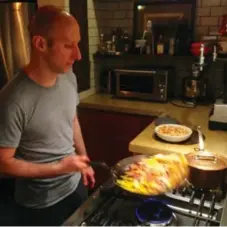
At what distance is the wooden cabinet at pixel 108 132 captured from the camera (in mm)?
2455

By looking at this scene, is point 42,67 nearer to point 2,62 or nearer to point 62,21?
point 62,21

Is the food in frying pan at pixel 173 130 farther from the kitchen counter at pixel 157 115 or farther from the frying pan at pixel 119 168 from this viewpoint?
the frying pan at pixel 119 168

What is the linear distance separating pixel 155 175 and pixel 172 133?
723mm

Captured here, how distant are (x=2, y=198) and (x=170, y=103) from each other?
1600 mm

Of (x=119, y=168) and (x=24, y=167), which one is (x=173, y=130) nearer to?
(x=119, y=168)

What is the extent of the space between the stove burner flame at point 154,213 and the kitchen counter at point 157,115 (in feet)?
1.99

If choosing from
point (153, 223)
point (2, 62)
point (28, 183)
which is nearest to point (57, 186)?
point (28, 183)

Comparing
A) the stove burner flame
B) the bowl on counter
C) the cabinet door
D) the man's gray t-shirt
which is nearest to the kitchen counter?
the bowl on counter

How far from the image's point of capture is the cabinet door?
253 cm

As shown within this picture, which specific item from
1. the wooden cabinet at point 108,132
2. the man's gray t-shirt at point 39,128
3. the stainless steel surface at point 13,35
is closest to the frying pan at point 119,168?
the man's gray t-shirt at point 39,128

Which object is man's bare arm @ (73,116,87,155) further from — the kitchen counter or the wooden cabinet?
the wooden cabinet

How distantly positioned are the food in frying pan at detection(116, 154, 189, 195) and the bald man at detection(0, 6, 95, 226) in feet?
0.59

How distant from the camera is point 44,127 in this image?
50.0 inches

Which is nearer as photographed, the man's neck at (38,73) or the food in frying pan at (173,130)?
the man's neck at (38,73)
